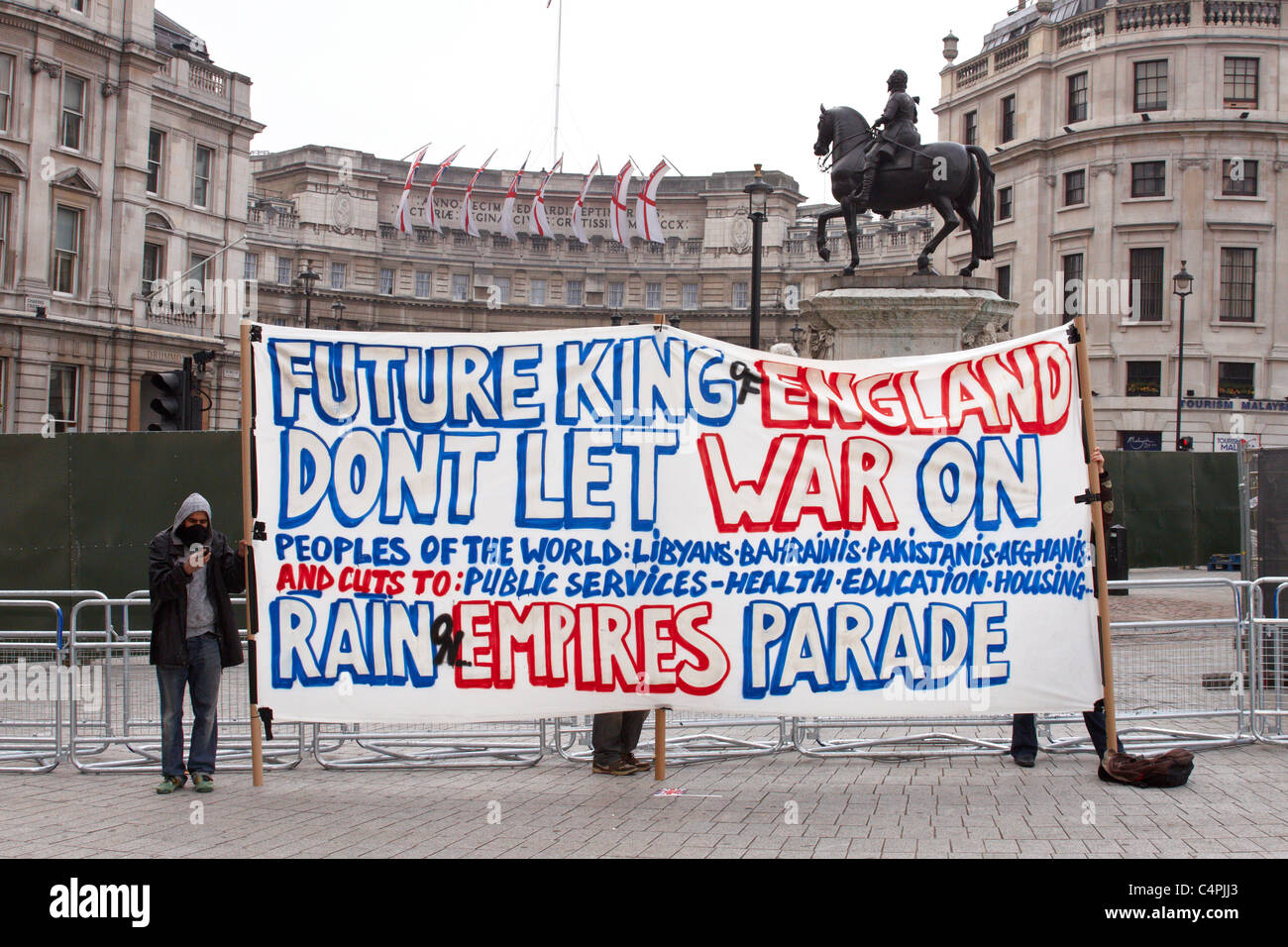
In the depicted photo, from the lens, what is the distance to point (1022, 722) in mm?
8227

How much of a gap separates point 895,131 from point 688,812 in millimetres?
11060

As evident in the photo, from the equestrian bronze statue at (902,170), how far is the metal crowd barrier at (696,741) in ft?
24.9

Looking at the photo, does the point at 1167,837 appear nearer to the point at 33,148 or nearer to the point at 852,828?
the point at 852,828

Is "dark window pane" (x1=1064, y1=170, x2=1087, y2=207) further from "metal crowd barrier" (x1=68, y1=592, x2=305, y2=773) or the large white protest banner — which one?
"metal crowd barrier" (x1=68, y1=592, x2=305, y2=773)

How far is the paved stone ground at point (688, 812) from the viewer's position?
614 cm

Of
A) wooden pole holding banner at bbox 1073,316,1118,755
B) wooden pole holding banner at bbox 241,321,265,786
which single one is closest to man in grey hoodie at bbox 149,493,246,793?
wooden pole holding banner at bbox 241,321,265,786

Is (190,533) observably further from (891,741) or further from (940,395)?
(891,741)

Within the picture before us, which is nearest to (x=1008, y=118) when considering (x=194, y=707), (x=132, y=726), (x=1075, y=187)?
(x=1075, y=187)

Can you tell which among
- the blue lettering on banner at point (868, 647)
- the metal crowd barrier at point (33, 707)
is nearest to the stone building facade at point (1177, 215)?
the blue lettering on banner at point (868, 647)

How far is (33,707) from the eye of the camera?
9.18m

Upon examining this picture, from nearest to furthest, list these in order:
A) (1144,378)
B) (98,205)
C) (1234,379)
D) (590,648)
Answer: (590,648) → (98,205) → (1234,379) → (1144,378)

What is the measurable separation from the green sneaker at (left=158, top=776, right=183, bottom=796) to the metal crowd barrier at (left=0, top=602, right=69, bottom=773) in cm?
140

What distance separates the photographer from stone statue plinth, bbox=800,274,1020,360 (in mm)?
14930

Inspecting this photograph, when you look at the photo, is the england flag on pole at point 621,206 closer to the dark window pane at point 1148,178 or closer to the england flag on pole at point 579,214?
the england flag on pole at point 579,214
